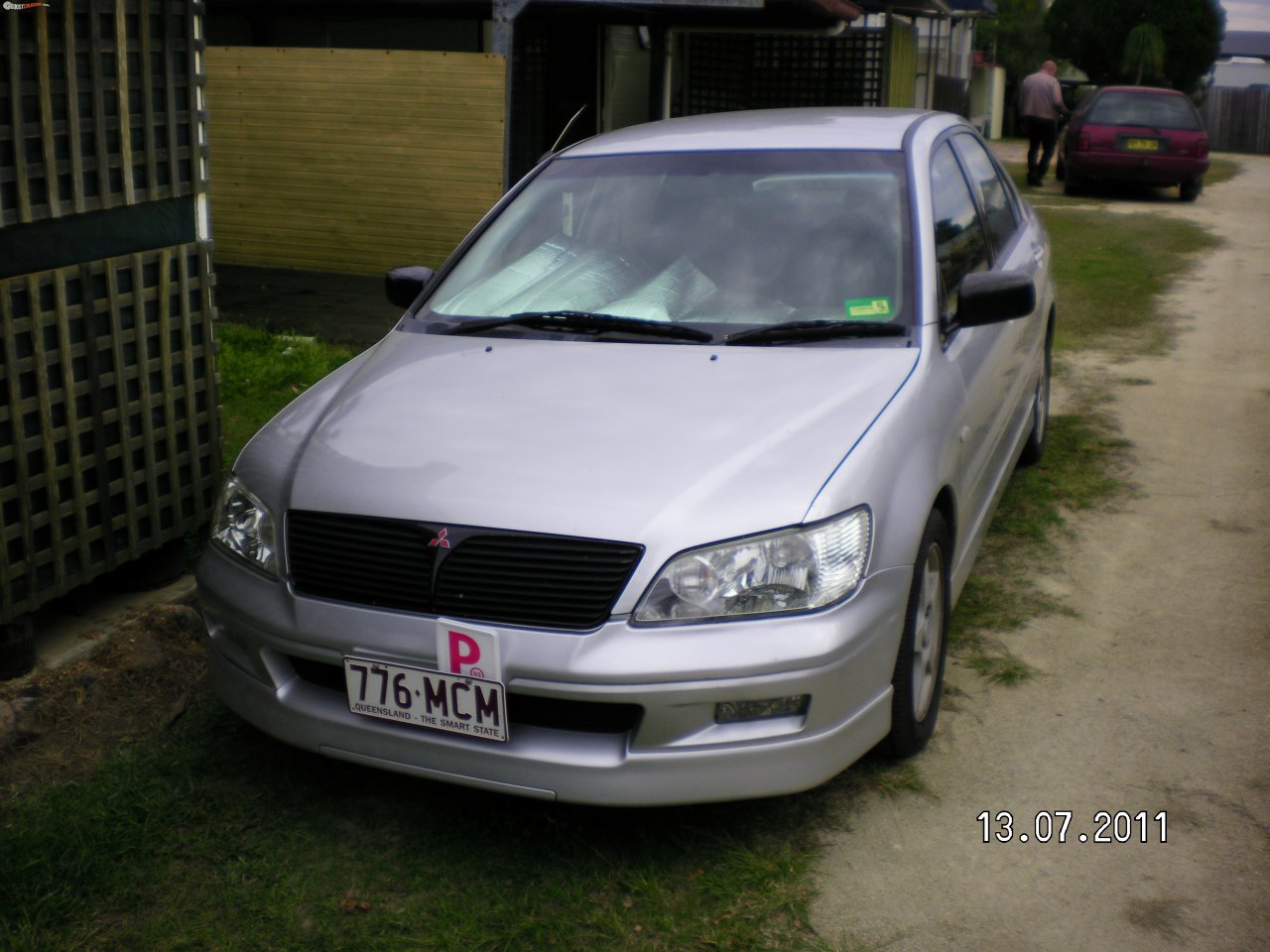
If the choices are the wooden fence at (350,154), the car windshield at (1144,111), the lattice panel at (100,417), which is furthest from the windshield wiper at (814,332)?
the car windshield at (1144,111)

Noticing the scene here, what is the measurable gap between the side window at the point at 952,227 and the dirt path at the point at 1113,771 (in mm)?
1194

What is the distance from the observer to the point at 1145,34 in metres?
32.4

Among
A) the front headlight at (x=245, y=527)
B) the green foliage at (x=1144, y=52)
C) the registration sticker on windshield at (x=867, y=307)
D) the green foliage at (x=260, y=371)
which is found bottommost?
the green foliage at (x=260, y=371)

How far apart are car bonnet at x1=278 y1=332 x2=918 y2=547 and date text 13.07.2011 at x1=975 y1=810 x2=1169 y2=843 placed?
1007 mm

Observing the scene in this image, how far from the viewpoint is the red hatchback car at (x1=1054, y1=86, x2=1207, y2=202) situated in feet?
57.5

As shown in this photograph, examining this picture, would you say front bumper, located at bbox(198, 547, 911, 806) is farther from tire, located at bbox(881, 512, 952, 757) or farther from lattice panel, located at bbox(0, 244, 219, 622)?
lattice panel, located at bbox(0, 244, 219, 622)

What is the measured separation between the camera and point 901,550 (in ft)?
10.5

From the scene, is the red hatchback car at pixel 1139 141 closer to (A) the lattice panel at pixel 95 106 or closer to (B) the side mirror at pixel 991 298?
(B) the side mirror at pixel 991 298

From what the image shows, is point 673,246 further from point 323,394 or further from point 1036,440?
point 1036,440

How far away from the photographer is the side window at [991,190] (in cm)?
509

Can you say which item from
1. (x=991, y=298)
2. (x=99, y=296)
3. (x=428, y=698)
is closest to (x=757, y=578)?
(x=428, y=698)

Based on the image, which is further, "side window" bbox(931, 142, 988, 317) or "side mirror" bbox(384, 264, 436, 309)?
"side mirror" bbox(384, 264, 436, 309)

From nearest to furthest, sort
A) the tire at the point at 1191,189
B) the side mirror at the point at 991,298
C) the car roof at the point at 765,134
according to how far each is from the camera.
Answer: the side mirror at the point at 991,298 → the car roof at the point at 765,134 → the tire at the point at 1191,189

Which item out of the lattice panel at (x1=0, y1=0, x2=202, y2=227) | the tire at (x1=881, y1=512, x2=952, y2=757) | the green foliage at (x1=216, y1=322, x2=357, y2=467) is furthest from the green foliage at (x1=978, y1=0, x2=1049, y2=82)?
the tire at (x1=881, y1=512, x2=952, y2=757)
